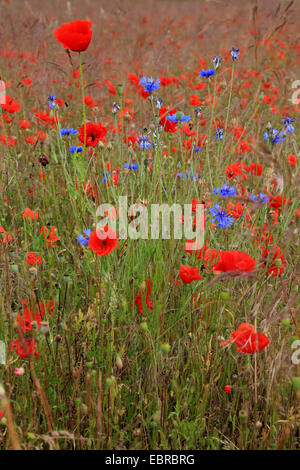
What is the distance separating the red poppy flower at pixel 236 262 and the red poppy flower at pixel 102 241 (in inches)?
12.4

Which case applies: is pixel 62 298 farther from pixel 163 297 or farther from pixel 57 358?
pixel 163 297

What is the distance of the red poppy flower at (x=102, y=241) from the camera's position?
1279mm

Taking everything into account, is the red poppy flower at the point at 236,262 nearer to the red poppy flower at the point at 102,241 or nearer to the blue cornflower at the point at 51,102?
the red poppy flower at the point at 102,241

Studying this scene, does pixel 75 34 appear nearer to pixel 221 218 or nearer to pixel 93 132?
pixel 93 132

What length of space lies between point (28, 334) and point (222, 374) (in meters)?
0.67

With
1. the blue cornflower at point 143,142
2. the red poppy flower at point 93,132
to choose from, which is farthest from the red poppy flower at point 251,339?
the blue cornflower at point 143,142

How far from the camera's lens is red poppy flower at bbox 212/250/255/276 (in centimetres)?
116

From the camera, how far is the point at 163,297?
1.46 m

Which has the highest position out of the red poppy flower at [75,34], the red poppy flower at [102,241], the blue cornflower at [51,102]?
the red poppy flower at [75,34]

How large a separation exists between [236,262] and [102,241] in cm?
39

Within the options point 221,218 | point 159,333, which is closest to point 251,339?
point 159,333

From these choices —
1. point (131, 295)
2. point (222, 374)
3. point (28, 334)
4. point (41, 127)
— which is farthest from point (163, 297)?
point (41, 127)

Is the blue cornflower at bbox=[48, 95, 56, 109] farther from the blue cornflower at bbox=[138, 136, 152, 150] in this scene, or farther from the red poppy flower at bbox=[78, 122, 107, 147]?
the blue cornflower at bbox=[138, 136, 152, 150]

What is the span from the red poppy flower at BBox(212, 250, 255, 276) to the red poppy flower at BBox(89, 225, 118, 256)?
314 mm
